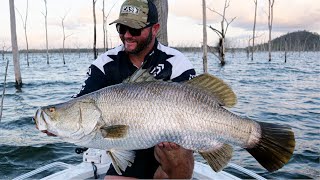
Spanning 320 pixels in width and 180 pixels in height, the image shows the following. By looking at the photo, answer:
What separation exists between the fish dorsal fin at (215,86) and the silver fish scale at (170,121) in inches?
5.8

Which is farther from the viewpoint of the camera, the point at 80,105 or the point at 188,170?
the point at 188,170

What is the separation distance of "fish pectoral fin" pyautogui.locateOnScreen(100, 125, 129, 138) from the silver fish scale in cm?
4

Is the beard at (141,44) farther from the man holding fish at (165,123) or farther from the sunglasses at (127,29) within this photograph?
the man holding fish at (165,123)

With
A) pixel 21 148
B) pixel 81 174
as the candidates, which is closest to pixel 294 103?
pixel 21 148

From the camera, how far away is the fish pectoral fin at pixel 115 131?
2.87 m

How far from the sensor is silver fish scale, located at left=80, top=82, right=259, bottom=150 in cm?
290

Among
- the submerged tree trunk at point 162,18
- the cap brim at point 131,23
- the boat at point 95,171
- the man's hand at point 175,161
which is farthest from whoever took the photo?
→ the submerged tree trunk at point 162,18

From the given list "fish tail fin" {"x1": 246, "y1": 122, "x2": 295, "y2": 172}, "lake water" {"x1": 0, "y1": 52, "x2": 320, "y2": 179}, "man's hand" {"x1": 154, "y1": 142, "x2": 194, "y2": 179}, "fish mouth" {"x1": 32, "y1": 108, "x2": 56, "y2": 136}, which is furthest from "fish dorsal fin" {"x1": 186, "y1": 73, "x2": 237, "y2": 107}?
"lake water" {"x1": 0, "y1": 52, "x2": 320, "y2": 179}

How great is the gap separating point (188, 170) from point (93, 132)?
1097 millimetres

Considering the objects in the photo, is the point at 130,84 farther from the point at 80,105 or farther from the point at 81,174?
the point at 81,174

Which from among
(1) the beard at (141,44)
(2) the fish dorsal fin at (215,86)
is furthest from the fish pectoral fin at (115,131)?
(1) the beard at (141,44)

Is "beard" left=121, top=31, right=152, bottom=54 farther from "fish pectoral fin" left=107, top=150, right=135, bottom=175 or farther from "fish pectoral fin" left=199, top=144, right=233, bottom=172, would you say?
"fish pectoral fin" left=199, top=144, right=233, bottom=172

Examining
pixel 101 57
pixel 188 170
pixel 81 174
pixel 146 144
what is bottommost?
pixel 81 174

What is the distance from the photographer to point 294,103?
47.6ft
